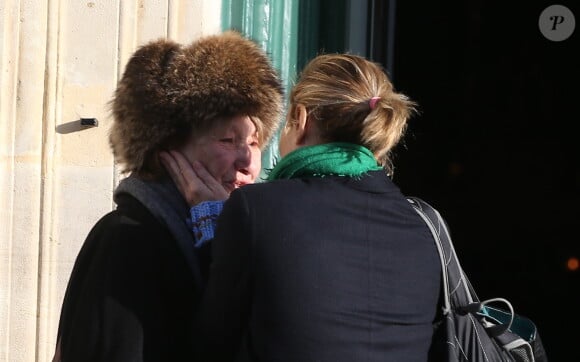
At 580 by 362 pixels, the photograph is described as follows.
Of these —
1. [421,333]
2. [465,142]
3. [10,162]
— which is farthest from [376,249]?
[465,142]

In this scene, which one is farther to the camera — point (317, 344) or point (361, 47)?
point (361, 47)

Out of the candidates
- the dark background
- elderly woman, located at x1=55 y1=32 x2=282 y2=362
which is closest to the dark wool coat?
elderly woman, located at x1=55 y1=32 x2=282 y2=362

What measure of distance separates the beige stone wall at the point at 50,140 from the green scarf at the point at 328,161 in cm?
163

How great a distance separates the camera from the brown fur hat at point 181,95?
2.18 meters

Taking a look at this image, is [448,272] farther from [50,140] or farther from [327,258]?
[50,140]

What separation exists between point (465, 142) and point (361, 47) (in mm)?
1080

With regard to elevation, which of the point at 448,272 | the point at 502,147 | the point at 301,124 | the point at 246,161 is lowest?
the point at 448,272

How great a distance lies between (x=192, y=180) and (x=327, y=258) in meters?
0.50

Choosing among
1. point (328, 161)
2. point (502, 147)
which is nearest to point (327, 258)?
point (328, 161)

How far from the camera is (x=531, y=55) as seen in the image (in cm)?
475

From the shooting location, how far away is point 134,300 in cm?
197

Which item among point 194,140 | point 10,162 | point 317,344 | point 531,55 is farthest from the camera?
point 531,55

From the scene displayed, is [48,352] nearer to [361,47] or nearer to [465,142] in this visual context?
[361,47]

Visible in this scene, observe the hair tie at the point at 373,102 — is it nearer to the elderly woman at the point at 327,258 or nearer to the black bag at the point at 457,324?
the elderly woman at the point at 327,258
